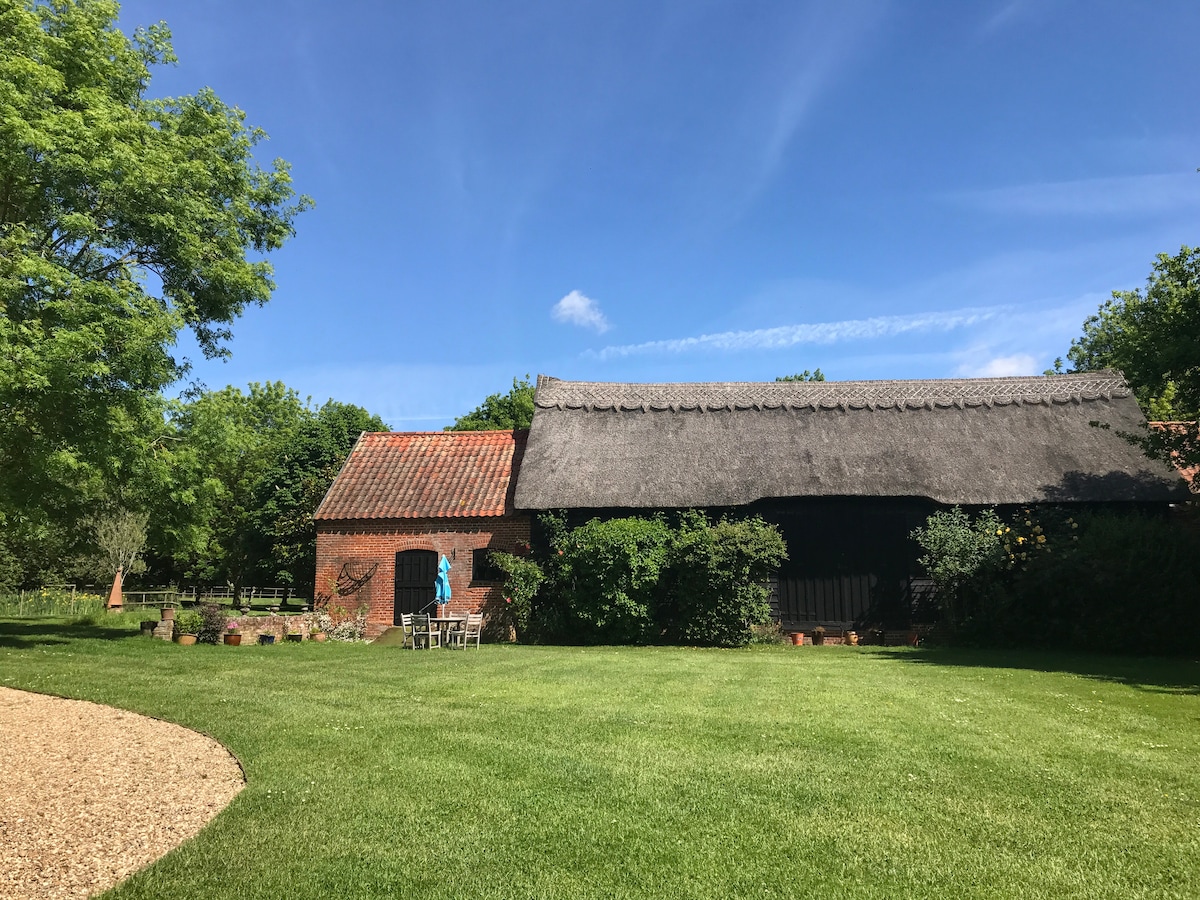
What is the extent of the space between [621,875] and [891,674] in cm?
825

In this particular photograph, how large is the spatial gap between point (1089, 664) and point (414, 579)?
13.9 meters

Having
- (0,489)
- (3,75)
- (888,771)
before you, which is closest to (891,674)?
(888,771)

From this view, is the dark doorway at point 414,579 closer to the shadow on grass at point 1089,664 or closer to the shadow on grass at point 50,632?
→ the shadow on grass at point 50,632

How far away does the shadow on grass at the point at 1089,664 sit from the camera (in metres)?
10.3

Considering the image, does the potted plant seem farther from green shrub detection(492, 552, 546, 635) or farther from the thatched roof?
the thatched roof

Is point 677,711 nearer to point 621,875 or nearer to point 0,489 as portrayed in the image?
point 621,875

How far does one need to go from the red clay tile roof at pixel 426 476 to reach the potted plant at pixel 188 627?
12.4 ft

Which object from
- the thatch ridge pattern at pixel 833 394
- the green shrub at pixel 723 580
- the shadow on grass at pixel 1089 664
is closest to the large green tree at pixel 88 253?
the thatch ridge pattern at pixel 833 394

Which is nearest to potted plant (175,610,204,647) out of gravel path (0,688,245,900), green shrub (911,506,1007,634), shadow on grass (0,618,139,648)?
shadow on grass (0,618,139,648)

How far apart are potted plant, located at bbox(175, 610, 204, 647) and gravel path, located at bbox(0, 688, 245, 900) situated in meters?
8.12

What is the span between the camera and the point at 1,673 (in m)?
9.94

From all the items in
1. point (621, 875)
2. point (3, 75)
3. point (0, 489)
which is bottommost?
point (621, 875)

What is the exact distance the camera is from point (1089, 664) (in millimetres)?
12461

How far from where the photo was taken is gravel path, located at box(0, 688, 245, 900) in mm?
3943
